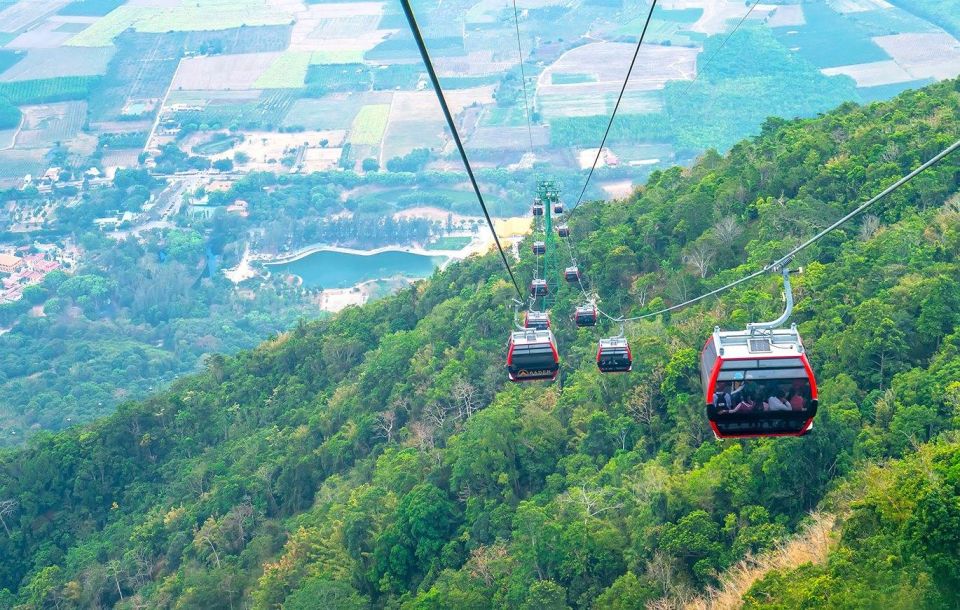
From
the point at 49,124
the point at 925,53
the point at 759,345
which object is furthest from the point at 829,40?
the point at 759,345

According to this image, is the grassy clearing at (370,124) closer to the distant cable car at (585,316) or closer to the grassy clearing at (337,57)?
the grassy clearing at (337,57)

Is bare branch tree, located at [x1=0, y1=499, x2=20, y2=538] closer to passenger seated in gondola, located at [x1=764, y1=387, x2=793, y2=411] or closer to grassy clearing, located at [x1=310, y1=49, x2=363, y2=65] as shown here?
passenger seated in gondola, located at [x1=764, y1=387, x2=793, y2=411]

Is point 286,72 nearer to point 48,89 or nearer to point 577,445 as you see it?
point 48,89

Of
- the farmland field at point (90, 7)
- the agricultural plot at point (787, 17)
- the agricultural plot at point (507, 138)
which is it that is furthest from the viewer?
the farmland field at point (90, 7)

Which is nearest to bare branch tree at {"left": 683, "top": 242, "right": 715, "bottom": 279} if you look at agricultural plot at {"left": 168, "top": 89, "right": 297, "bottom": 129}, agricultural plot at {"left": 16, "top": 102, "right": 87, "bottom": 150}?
agricultural plot at {"left": 168, "top": 89, "right": 297, "bottom": 129}

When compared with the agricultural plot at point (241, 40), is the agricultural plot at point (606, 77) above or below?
below

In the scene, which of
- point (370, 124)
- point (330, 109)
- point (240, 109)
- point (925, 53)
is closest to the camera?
point (925, 53)

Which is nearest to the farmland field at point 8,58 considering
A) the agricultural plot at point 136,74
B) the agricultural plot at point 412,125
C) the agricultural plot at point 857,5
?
the agricultural plot at point 136,74
